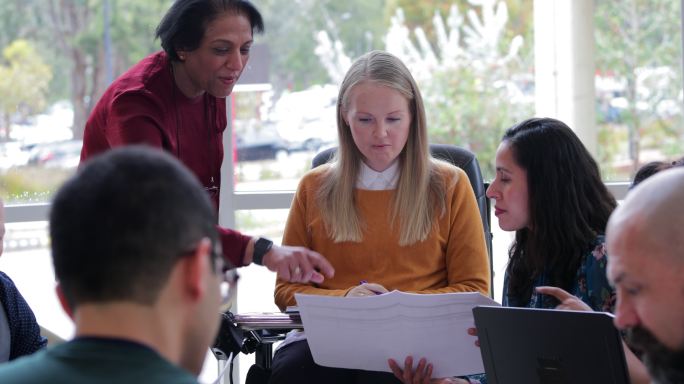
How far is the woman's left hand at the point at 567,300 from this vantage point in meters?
2.06

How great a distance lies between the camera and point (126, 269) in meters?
0.99

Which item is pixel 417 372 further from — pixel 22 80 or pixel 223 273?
pixel 22 80

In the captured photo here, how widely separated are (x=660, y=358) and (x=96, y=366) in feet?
2.63

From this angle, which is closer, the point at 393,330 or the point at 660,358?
the point at 660,358

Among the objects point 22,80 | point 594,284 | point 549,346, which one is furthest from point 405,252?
point 22,80

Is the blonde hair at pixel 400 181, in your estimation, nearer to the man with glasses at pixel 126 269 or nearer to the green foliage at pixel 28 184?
the green foliage at pixel 28 184

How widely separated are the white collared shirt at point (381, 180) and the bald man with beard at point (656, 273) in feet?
4.74

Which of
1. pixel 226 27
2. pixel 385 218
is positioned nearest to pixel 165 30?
pixel 226 27

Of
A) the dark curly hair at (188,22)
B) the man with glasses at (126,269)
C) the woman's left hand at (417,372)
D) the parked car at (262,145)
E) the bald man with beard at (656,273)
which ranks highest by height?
the dark curly hair at (188,22)

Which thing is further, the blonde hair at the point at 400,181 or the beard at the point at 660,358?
the blonde hair at the point at 400,181

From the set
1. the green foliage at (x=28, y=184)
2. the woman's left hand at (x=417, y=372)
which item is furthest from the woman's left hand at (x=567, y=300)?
the green foliage at (x=28, y=184)

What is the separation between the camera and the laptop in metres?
1.91

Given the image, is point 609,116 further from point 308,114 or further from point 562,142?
point 562,142

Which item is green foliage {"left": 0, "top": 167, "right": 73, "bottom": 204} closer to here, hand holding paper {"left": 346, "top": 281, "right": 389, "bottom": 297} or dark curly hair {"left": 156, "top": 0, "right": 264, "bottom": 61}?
dark curly hair {"left": 156, "top": 0, "right": 264, "bottom": 61}
